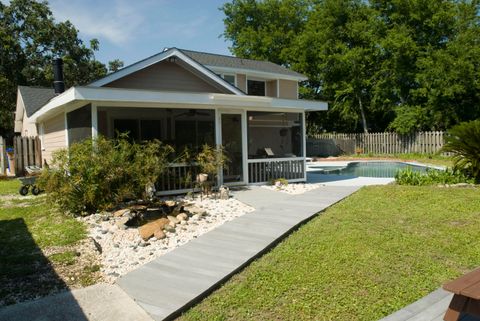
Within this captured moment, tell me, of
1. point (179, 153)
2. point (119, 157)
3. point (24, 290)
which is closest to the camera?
point (24, 290)

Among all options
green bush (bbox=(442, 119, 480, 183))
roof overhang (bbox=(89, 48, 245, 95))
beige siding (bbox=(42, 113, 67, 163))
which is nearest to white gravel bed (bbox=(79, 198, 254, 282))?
roof overhang (bbox=(89, 48, 245, 95))

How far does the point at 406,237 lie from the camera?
5.75 metres

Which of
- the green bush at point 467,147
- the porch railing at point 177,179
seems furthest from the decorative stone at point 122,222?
the green bush at point 467,147

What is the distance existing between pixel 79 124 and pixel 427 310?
8.93m

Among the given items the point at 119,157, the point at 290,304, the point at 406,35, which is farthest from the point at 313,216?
the point at 406,35

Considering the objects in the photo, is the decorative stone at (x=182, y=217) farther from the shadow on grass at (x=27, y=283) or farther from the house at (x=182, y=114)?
the house at (x=182, y=114)

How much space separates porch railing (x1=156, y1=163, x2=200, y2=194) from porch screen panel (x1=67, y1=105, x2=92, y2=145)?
2258mm

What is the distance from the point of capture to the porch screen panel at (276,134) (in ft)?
41.8

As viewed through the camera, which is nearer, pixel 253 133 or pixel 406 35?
pixel 253 133

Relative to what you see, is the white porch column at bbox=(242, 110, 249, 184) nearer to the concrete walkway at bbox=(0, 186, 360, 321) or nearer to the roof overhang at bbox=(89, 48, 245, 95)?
the roof overhang at bbox=(89, 48, 245, 95)

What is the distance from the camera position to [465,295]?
2.66 meters

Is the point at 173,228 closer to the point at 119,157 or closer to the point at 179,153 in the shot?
the point at 119,157

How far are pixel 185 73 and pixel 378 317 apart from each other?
944 centimetres

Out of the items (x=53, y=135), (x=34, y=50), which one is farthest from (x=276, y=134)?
(x=34, y=50)
